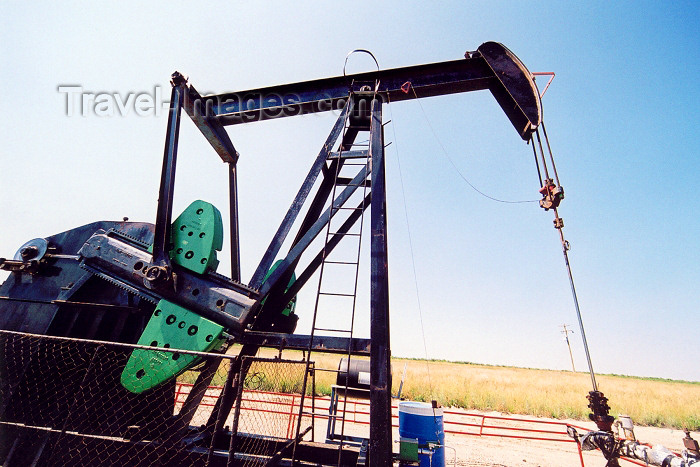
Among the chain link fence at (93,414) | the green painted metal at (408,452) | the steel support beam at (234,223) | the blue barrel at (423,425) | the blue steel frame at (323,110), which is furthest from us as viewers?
the steel support beam at (234,223)

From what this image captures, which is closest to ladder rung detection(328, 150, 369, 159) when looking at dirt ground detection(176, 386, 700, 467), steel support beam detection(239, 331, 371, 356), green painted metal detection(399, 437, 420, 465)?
steel support beam detection(239, 331, 371, 356)

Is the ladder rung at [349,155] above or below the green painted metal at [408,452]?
above

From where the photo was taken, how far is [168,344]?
11.2ft

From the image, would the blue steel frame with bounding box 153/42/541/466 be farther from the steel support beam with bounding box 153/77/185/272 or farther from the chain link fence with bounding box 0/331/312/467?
the chain link fence with bounding box 0/331/312/467

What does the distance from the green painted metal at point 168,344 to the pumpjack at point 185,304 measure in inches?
0.5

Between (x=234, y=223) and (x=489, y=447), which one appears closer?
(x=234, y=223)

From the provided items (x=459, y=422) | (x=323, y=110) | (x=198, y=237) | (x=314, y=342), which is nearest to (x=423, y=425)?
(x=314, y=342)

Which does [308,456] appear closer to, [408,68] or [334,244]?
[334,244]

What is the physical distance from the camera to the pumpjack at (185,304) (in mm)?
3312

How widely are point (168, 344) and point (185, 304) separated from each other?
1.44 ft

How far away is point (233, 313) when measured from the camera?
137 inches

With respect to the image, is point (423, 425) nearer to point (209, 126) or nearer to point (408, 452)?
point (408, 452)

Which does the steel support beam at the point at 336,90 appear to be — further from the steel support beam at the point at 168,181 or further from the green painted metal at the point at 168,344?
the green painted metal at the point at 168,344

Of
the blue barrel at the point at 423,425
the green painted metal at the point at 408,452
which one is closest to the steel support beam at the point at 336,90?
the green painted metal at the point at 408,452
